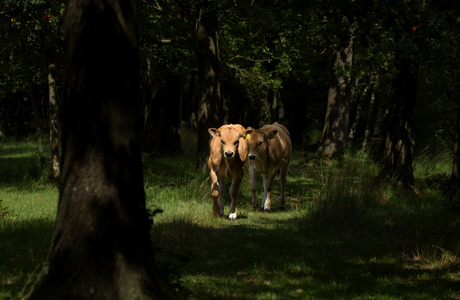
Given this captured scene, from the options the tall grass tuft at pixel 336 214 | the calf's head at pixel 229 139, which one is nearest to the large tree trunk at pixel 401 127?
the tall grass tuft at pixel 336 214

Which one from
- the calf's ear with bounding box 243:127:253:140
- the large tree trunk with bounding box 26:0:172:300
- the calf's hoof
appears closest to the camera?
the large tree trunk with bounding box 26:0:172:300

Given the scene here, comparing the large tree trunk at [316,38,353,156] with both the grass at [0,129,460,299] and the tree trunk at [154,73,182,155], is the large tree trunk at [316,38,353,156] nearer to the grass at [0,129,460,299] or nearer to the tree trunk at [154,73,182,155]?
the tree trunk at [154,73,182,155]

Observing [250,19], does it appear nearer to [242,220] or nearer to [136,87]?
[242,220]

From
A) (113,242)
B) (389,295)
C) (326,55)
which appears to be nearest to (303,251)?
(389,295)

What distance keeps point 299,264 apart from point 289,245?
3.20 feet

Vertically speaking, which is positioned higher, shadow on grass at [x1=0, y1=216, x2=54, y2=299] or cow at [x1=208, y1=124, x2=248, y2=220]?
cow at [x1=208, y1=124, x2=248, y2=220]

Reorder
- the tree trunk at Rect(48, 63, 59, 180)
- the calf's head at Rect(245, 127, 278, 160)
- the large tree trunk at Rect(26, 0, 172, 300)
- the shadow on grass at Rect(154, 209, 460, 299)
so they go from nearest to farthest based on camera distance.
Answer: the large tree trunk at Rect(26, 0, 172, 300) < the shadow on grass at Rect(154, 209, 460, 299) < the calf's head at Rect(245, 127, 278, 160) < the tree trunk at Rect(48, 63, 59, 180)

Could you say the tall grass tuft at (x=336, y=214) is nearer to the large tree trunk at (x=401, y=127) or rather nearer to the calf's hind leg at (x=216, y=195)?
the calf's hind leg at (x=216, y=195)

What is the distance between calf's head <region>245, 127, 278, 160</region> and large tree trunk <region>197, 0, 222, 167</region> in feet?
11.1

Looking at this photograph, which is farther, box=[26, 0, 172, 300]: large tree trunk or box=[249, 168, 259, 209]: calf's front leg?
box=[249, 168, 259, 209]: calf's front leg

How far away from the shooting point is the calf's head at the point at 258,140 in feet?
34.2

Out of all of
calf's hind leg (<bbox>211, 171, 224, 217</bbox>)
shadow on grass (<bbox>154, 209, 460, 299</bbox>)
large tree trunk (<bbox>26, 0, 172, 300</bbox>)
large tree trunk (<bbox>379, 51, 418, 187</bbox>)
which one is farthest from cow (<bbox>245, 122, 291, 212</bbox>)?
large tree trunk (<bbox>26, 0, 172, 300</bbox>)

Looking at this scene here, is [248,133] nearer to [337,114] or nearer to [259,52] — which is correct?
[259,52]

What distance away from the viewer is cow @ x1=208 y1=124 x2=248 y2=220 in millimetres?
9477
